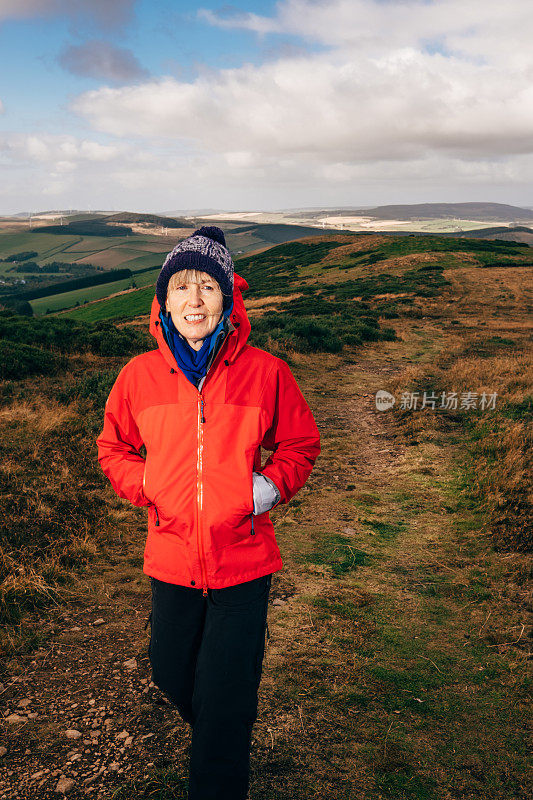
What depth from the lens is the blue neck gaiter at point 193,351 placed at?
2621mm

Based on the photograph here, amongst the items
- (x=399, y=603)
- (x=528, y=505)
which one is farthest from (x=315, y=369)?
(x=399, y=603)

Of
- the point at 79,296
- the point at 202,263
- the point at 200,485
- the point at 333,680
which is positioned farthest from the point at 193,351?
the point at 79,296

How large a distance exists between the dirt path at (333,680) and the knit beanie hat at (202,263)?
291 centimetres

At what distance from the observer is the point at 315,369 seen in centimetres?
1477

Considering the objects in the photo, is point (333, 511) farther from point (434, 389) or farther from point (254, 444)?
point (434, 389)

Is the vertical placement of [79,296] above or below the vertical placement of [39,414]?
above

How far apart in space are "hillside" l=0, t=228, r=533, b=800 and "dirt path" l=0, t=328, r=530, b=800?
1 cm

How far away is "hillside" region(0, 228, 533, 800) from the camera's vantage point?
325 cm

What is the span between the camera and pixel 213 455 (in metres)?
2.49

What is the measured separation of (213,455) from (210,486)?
0.50 ft

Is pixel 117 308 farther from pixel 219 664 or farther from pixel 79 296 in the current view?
pixel 219 664

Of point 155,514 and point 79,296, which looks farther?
point 79,296

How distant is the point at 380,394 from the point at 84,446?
7061 mm

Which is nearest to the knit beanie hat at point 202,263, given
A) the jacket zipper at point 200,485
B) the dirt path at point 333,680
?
the jacket zipper at point 200,485
